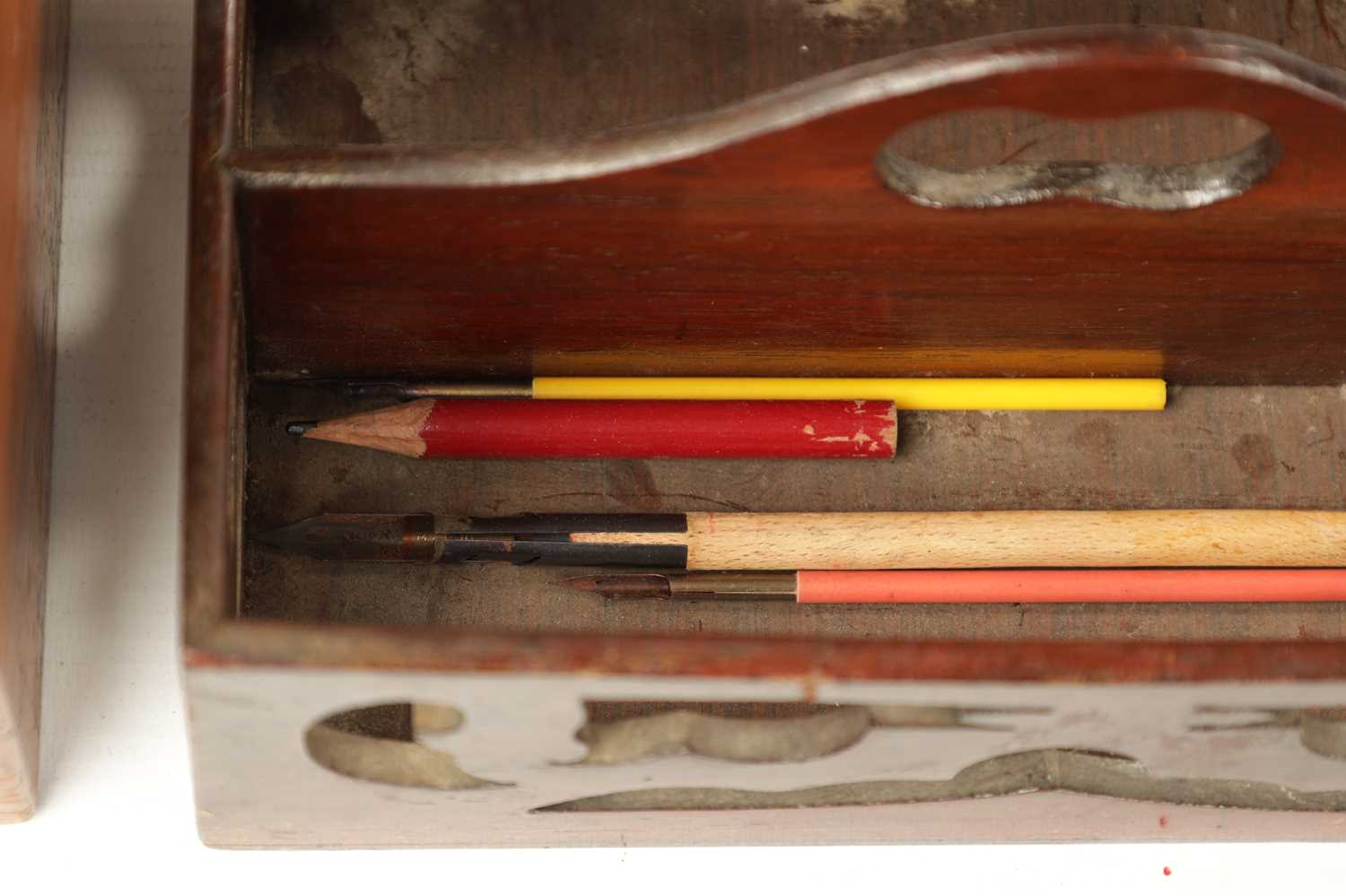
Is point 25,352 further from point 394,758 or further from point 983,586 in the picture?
point 983,586

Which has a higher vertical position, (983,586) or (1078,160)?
(1078,160)

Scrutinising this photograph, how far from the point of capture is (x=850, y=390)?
640 mm

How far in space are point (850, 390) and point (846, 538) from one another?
0.18ft

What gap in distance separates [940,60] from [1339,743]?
0.74 ft

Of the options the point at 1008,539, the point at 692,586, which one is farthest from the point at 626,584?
the point at 1008,539

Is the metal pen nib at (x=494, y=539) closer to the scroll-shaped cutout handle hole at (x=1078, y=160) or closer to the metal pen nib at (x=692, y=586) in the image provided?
the metal pen nib at (x=692, y=586)

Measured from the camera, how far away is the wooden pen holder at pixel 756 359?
511 millimetres

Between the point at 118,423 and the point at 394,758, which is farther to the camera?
the point at 118,423

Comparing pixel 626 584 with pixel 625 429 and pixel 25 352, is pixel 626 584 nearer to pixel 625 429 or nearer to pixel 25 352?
pixel 625 429

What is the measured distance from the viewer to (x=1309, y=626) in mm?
637

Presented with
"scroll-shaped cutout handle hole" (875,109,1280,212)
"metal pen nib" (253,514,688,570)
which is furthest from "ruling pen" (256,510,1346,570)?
"scroll-shaped cutout handle hole" (875,109,1280,212)

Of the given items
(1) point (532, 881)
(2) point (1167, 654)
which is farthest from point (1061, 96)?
(1) point (532, 881)

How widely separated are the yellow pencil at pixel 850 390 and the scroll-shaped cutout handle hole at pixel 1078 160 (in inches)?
2.9

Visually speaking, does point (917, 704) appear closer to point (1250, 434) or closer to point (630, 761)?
point (630, 761)
